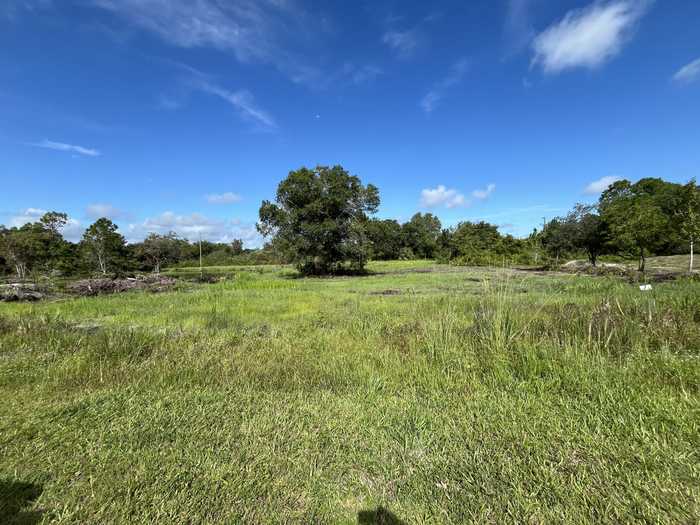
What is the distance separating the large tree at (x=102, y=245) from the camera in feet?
92.0

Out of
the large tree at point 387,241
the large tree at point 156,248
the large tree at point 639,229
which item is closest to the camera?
the large tree at point 639,229

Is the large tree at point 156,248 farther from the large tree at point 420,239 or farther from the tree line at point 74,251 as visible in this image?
the large tree at point 420,239

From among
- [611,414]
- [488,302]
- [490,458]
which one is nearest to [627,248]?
[488,302]

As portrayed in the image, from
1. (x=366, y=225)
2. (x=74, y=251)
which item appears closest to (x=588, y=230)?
(x=366, y=225)

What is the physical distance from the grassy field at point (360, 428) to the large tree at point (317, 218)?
57.4 feet

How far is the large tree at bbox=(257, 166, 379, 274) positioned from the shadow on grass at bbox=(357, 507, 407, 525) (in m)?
20.6

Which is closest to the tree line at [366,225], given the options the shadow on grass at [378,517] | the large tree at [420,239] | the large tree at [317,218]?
the large tree at [317,218]

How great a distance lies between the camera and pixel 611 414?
2.74 metres

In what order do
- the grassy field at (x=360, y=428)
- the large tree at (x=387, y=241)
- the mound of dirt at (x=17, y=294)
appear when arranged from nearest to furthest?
the grassy field at (x=360, y=428)
the mound of dirt at (x=17, y=294)
the large tree at (x=387, y=241)

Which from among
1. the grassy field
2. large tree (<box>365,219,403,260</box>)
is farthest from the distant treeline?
large tree (<box>365,219,403,260</box>)

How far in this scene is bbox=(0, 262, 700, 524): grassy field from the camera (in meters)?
1.86

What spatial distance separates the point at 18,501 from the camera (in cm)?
186

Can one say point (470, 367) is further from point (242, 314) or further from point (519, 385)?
point (242, 314)

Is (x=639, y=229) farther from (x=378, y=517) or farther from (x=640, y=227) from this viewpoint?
(x=378, y=517)
